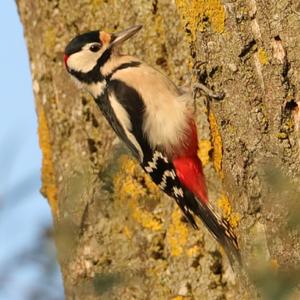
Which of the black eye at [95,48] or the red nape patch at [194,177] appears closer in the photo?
the red nape patch at [194,177]

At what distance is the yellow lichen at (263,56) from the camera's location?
2.66 metres

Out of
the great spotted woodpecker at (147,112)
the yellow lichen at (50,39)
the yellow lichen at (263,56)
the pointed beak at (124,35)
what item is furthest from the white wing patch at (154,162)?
the yellow lichen at (263,56)

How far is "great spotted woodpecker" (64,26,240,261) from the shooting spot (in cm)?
361

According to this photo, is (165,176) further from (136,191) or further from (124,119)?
(124,119)

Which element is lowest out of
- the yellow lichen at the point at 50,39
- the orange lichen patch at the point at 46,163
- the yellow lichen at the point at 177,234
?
the yellow lichen at the point at 177,234

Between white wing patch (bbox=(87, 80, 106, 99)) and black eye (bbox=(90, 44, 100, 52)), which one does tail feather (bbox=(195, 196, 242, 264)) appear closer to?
white wing patch (bbox=(87, 80, 106, 99))

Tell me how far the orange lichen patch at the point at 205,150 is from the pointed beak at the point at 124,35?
0.52 metres

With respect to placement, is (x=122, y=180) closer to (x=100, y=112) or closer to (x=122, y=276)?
(x=100, y=112)

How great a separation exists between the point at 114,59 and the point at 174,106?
0.37 metres

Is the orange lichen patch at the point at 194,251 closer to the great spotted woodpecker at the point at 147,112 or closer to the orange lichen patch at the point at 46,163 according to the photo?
the great spotted woodpecker at the point at 147,112

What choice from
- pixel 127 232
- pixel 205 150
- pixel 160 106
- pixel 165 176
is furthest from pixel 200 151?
pixel 127 232

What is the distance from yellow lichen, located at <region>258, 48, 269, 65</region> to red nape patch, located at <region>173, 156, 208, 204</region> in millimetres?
969

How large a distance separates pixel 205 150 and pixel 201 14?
31.7 inches

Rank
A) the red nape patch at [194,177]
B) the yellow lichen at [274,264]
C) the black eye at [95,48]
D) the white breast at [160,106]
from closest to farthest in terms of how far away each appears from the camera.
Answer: the yellow lichen at [274,264] → the red nape patch at [194,177] → the white breast at [160,106] → the black eye at [95,48]
